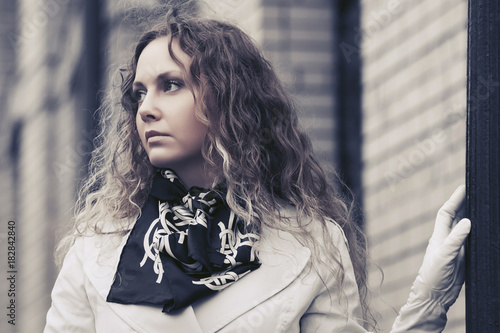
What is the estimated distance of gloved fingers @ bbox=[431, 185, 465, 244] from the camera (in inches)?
119

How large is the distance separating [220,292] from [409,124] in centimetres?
434

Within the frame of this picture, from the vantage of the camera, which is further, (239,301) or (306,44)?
(306,44)

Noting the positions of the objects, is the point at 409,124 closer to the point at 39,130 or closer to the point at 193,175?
the point at 39,130

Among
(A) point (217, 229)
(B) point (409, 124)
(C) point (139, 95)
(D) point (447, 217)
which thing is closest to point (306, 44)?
(B) point (409, 124)

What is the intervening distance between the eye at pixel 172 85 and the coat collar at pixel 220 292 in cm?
49

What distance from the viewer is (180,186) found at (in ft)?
10.6

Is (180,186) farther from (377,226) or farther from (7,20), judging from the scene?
(7,20)

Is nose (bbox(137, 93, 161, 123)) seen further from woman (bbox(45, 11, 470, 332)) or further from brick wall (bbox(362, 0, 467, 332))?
brick wall (bbox(362, 0, 467, 332))

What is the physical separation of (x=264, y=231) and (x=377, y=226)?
4411 mm

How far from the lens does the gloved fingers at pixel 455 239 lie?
2.89m

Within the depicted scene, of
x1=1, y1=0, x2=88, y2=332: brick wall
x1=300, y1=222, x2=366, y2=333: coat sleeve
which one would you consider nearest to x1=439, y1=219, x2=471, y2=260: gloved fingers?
x1=300, y1=222, x2=366, y2=333: coat sleeve

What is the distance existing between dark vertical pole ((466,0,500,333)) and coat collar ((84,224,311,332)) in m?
0.60

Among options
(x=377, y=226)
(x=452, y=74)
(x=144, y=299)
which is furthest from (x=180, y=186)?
(x=377, y=226)

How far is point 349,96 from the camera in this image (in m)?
7.51
